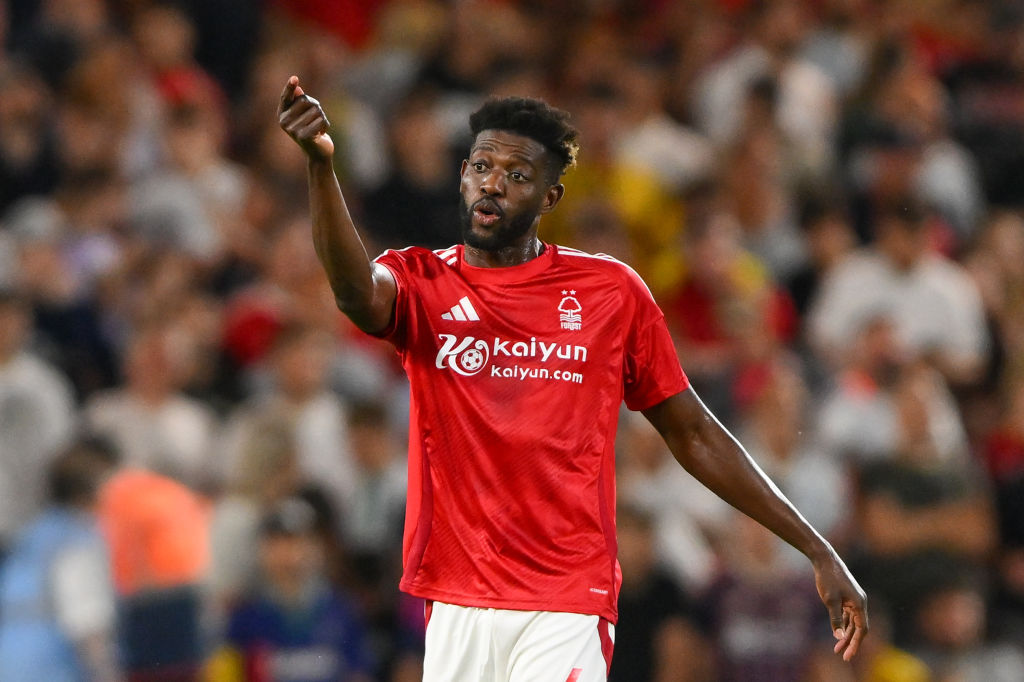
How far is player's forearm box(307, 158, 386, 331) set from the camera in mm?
4336

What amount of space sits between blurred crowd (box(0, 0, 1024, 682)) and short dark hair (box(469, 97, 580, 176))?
11.4 feet

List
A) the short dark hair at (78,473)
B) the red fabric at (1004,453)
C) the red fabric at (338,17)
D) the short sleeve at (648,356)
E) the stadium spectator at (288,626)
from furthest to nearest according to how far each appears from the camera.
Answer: the red fabric at (338,17)
the red fabric at (1004,453)
the stadium spectator at (288,626)
the short dark hair at (78,473)
the short sleeve at (648,356)

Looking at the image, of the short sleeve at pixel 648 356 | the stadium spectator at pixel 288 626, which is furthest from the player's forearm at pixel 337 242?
the stadium spectator at pixel 288 626

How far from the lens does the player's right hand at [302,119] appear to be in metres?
4.22

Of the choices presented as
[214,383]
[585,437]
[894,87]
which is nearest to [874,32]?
[894,87]

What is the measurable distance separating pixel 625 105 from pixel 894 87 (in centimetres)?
187

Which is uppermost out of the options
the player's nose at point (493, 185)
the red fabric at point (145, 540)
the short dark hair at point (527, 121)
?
the short dark hair at point (527, 121)

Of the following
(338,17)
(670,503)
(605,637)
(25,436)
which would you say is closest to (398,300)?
(605,637)

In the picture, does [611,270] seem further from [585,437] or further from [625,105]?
[625,105]

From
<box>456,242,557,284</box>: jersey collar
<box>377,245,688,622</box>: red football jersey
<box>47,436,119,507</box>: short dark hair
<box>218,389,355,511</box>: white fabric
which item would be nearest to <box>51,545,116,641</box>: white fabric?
<box>47,436,119,507</box>: short dark hair

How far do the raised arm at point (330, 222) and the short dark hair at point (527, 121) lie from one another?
1.85 ft

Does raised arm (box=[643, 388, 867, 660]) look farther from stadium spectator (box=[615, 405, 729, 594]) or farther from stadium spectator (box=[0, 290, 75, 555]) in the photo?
stadium spectator (box=[0, 290, 75, 555])

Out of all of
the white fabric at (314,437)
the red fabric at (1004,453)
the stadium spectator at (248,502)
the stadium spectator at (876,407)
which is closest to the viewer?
the stadium spectator at (248,502)

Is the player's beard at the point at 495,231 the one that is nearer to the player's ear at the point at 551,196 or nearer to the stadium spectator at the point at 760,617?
the player's ear at the point at 551,196
